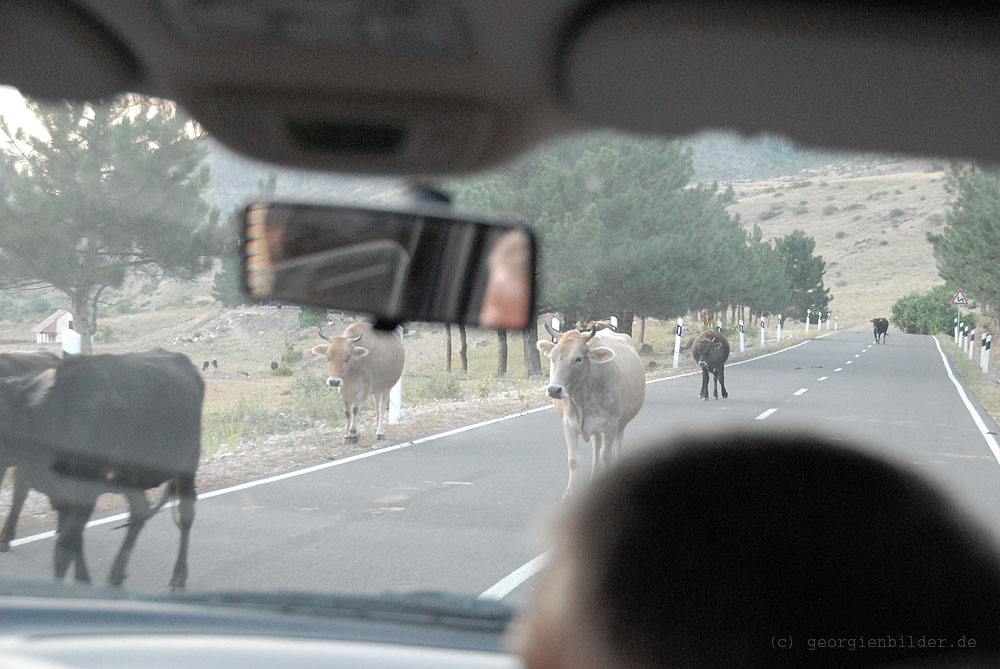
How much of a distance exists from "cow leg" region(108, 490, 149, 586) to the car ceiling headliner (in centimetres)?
289

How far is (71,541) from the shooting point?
565cm

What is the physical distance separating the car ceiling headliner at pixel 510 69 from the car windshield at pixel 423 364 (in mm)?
256

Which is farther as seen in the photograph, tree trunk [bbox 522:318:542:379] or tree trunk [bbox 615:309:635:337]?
tree trunk [bbox 615:309:635:337]

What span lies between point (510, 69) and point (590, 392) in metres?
6.50

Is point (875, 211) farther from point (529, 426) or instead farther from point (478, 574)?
point (529, 426)

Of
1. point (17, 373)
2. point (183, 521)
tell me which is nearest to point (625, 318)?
point (183, 521)

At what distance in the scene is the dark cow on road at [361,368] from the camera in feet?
42.3

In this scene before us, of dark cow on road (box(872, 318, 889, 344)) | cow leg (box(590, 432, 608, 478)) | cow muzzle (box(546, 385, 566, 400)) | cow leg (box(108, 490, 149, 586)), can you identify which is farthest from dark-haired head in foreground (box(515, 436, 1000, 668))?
dark cow on road (box(872, 318, 889, 344))

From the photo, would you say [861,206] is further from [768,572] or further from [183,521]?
[768,572]

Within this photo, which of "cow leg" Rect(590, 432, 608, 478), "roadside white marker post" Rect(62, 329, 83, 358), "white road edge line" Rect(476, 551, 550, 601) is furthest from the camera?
"cow leg" Rect(590, 432, 608, 478)

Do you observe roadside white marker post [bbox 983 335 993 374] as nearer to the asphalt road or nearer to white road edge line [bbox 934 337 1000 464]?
white road edge line [bbox 934 337 1000 464]

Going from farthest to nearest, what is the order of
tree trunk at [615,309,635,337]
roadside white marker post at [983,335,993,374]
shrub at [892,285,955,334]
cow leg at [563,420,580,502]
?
1. shrub at [892,285,955,334]
2. roadside white marker post at [983,335,993,374]
3. tree trunk at [615,309,635,337]
4. cow leg at [563,420,580,502]

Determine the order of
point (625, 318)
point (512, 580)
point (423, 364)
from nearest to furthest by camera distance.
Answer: point (512, 580)
point (423, 364)
point (625, 318)

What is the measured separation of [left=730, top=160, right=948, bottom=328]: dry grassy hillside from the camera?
413cm
